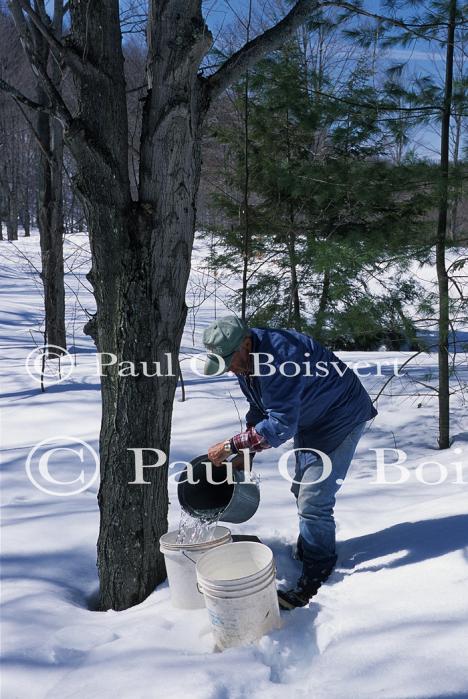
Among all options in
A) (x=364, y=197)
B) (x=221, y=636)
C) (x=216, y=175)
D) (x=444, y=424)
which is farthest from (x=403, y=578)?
(x=216, y=175)

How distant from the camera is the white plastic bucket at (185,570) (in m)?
2.72

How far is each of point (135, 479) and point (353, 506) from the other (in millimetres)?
1882

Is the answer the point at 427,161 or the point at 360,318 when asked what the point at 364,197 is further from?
the point at 360,318

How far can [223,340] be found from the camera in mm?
2557

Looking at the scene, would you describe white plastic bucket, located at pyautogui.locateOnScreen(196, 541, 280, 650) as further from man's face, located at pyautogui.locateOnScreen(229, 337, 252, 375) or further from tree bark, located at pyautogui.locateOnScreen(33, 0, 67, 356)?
tree bark, located at pyautogui.locateOnScreen(33, 0, 67, 356)

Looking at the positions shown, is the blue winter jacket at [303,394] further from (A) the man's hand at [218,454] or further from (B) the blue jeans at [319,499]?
(A) the man's hand at [218,454]

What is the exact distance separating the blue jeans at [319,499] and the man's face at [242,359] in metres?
0.61

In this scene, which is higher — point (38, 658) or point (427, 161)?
point (427, 161)

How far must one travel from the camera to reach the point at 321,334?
251 inches

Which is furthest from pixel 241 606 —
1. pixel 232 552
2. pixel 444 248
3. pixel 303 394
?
pixel 444 248
